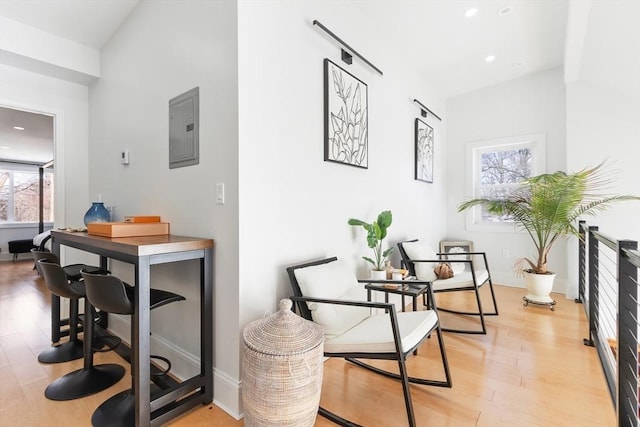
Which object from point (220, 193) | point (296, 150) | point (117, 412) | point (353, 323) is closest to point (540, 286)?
point (353, 323)

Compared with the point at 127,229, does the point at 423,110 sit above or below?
above

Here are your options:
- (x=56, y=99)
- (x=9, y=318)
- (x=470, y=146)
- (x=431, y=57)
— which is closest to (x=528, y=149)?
(x=470, y=146)

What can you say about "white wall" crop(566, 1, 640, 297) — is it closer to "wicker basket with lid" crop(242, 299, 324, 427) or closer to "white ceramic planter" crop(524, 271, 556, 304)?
"white ceramic planter" crop(524, 271, 556, 304)

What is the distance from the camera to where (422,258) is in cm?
309

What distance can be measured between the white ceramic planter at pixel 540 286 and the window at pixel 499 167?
1101 mm

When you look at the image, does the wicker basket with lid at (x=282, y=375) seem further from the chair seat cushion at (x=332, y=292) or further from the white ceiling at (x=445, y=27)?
the white ceiling at (x=445, y=27)

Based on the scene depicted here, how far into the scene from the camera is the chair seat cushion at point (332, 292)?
1716mm

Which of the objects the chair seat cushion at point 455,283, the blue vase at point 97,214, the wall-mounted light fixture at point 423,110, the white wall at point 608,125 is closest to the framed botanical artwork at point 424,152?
the wall-mounted light fixture at point 423,110

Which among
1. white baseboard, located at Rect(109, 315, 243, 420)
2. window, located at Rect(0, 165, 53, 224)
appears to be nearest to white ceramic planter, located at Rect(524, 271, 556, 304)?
white baseboard, located at Rect(109, 315, 243, 420)

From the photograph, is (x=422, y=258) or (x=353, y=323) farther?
(x=422, y=258)

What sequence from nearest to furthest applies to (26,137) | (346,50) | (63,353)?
(63,353), (346,50), (26,137)

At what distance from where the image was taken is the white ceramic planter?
336 centimetres

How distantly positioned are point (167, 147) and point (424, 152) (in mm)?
3123

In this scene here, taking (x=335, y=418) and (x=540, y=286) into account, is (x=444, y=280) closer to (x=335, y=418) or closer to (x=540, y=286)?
(x=540, y=286)
